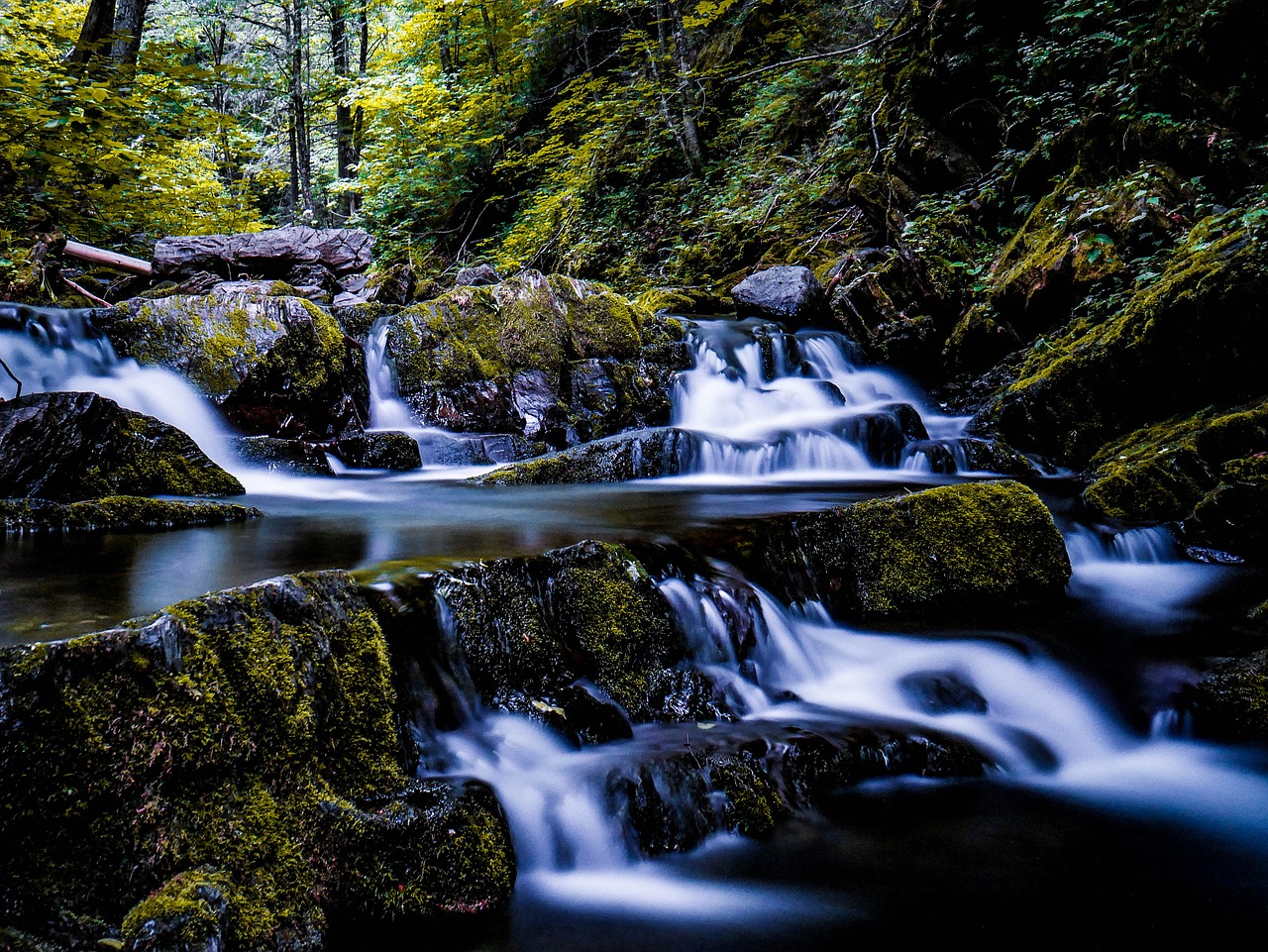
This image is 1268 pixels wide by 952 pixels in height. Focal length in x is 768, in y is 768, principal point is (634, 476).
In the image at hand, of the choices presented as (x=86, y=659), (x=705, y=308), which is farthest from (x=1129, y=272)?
(x=86, y=659)

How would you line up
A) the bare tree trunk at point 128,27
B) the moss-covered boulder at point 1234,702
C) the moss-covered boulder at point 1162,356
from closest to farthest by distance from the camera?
the moss-covered boulder at point 1234,702 → the moss-covered boulder at point 1162,356 → the bare tree trunk at point 128,27

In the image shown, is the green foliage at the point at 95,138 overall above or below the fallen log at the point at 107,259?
above

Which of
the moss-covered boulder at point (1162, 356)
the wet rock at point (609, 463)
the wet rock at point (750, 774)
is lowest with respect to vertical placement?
the wet rock at point (750, 774)

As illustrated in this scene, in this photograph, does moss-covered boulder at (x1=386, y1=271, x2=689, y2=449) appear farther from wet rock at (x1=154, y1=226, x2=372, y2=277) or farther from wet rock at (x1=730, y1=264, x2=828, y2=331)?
wet rock at (x1=154, y1=226, x2=372, y2=277)

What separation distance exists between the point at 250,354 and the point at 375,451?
5.43 ft

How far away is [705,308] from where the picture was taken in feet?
39.1

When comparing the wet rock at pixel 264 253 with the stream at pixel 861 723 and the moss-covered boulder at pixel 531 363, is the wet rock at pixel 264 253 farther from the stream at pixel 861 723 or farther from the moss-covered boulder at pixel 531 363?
the stream at pixel 861 723

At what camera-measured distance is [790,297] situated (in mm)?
10719

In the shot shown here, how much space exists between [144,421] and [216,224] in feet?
38.6

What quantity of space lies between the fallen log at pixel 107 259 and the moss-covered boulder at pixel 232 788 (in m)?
11.7

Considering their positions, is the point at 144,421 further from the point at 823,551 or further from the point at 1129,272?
the point at 1129,272

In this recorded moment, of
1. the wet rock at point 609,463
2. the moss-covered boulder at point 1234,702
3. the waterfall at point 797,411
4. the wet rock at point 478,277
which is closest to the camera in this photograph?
the moss-covered boulder at point 1234,702

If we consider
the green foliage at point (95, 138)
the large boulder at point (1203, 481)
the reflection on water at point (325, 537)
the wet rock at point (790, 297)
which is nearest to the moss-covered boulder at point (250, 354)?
the reflection on water at point (325, 537)

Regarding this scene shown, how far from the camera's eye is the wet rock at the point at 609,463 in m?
6.95
